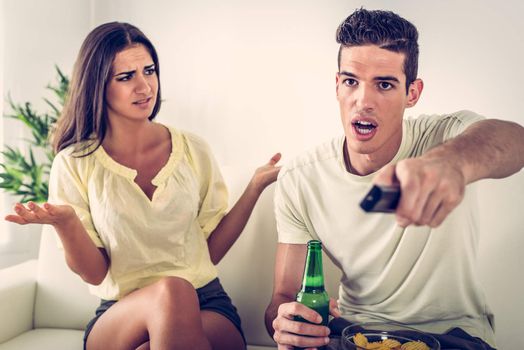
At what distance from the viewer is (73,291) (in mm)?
1900

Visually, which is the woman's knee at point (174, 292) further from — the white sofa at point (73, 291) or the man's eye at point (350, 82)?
the man's eye at point (350, 82)

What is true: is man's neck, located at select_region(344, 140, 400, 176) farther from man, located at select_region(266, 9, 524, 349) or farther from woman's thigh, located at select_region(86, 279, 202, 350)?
woman's thigh, located at select_region(86, 279, 202, 350)

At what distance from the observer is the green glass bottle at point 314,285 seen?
45.5 inches

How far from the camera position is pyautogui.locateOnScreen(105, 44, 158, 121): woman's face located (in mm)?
1649

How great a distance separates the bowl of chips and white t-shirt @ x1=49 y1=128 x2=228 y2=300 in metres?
0.70

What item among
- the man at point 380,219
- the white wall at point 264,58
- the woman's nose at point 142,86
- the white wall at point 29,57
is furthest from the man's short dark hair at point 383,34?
the white wall at point 29,57

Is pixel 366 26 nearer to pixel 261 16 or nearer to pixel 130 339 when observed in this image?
pixel 130 339

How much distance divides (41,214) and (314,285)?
664 mm

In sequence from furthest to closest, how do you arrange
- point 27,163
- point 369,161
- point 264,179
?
point 27,163, point 264,179, point 369,161

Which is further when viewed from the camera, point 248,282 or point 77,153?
point 248,282

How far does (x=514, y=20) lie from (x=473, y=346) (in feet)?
5.46

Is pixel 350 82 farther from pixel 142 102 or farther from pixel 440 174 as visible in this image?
pixel 440 174

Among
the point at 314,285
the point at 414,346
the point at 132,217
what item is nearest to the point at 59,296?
the point at 132,217

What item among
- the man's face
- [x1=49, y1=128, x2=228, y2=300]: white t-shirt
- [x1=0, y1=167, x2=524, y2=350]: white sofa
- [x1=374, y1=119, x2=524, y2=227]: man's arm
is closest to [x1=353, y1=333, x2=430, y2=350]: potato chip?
[x1=374, y1=119, x2=524, y2=227]: man's arm
